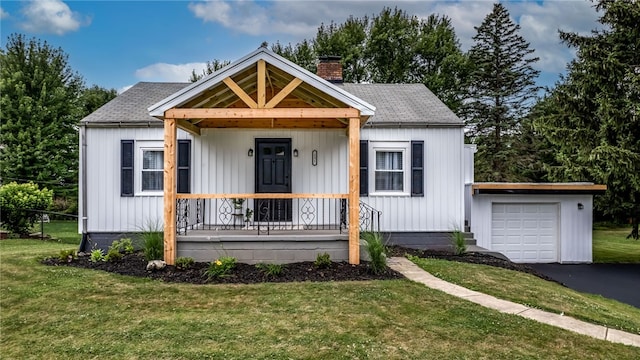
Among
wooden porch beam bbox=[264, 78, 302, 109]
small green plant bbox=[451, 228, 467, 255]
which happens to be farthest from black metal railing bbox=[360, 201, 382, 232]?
wooden porch beam bbox=[264, 78, 302, 109]

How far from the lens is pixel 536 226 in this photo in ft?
38.9

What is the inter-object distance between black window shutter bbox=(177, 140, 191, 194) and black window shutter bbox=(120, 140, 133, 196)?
1185 millimetres

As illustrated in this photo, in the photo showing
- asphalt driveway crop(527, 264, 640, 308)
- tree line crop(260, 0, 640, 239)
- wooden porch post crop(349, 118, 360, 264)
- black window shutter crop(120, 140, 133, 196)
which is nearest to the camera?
wooden porch post crop(349, 118, 360, 264)

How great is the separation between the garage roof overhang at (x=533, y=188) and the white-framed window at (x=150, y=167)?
8134 mm

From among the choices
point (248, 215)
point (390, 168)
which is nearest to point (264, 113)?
point (248, 215)

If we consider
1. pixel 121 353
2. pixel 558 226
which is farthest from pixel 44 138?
pixel 558 226

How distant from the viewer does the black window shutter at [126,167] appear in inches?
412

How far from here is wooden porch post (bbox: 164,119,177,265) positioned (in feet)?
24.7

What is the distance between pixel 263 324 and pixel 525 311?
11.7 ft

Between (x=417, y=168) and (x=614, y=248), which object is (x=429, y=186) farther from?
(x=614, y=248)

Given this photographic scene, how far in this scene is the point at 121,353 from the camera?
4254 mm

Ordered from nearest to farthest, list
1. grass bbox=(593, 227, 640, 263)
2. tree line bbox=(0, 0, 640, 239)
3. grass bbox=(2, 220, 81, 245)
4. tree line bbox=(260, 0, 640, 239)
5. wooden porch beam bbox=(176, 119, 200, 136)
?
wooden porch beam bbox=(176, 119, 200, 136) → tree line bbox=(0, 0, 640, 239) → grass bbox=(593, 227, 640, 263) → grass bbox=(2, 220, 81, 245) → tree line bbox=(260, 0, 640, 239)

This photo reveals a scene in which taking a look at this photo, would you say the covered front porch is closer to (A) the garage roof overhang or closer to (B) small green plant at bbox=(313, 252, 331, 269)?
(B) small green plant at bbox=(313, 252, 331, 269)

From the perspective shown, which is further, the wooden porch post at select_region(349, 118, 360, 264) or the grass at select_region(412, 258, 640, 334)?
the wooden porch post at select_region(349, 118, 360, 264)
